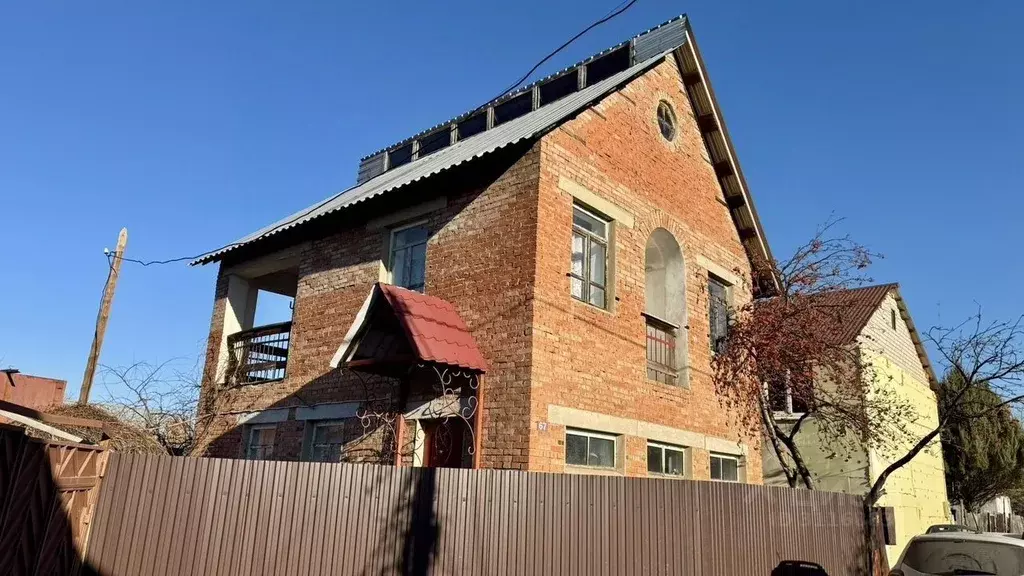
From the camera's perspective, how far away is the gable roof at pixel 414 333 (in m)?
8.27

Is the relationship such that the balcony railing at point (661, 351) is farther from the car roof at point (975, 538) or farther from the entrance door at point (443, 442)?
the car roof at point (975, 538)

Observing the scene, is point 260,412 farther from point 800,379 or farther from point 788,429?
point 788,429

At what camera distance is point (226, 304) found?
13945 mm

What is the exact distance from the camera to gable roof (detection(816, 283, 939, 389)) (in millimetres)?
14891

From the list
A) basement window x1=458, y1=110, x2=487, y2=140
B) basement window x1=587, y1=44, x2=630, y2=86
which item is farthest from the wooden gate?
basement window x1=458, y1=110, x2=487, y2=140

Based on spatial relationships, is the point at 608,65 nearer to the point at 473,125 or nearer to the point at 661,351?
the point at 473,125

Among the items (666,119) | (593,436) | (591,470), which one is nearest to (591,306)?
(593,436)

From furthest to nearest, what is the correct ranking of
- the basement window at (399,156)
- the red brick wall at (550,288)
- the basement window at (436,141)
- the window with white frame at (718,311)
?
the basement window at (399,156), the basement window at (436,141), the window with white frame at (718,311), the red brick wall at (550,288)

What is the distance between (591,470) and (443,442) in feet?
6.63

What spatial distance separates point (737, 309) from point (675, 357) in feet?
8.53

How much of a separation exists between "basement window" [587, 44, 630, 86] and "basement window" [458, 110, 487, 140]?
2848 mm

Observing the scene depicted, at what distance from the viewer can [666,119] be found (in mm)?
13078

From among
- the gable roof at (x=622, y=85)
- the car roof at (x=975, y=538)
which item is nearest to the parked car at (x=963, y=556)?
the car roof at (x=975, y=538)

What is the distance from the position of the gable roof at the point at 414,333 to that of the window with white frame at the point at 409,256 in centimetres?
149
